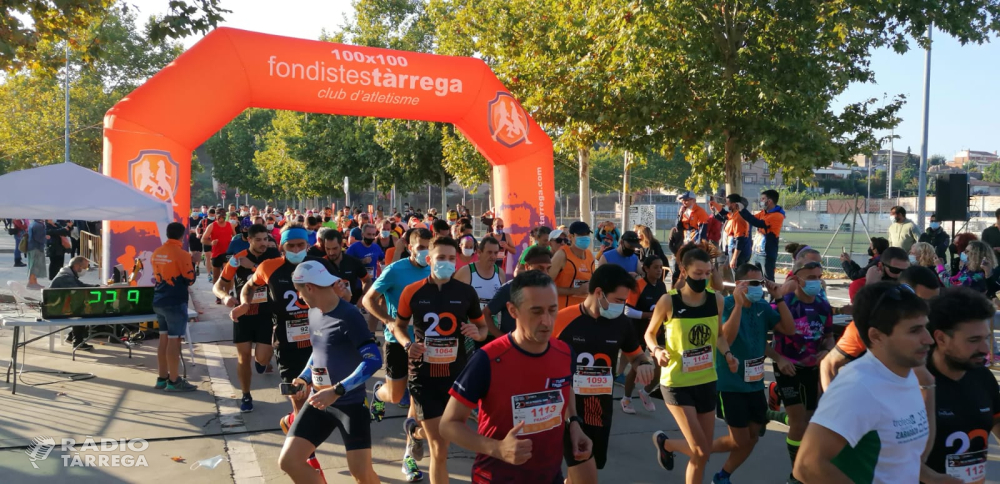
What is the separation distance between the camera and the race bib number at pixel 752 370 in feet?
17.2

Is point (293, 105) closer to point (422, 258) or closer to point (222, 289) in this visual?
point (222, 289)

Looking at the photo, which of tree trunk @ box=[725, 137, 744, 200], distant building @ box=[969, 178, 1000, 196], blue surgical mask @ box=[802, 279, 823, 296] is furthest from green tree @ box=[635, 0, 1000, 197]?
distant building @ box=[969, 178, 1000, 196]

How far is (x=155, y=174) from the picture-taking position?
462 inches

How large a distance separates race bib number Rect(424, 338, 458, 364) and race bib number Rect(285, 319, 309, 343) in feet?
4.63

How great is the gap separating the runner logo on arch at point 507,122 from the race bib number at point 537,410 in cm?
1248

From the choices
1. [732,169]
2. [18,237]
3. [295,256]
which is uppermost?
[732,169]

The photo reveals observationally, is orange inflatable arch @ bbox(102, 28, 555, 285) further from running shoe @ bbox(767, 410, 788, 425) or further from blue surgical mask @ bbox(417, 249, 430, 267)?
running shoe @ bbox(767, 410, 788, 425)

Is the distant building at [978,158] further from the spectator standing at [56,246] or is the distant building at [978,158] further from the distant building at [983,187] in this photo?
the spectator standing at [56,246]

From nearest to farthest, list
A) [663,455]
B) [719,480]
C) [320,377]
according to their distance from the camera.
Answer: [320,377]
[719,480]
[663,455]

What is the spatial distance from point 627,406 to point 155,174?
8083 millimetres

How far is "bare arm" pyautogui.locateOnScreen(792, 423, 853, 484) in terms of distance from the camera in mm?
2416

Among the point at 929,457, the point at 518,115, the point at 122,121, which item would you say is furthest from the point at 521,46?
the point at 929,457

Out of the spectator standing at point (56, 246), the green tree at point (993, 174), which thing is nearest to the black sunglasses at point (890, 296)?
the spectator standing at point (56, 246)

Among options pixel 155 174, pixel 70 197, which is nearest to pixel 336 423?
pixel 70 197
